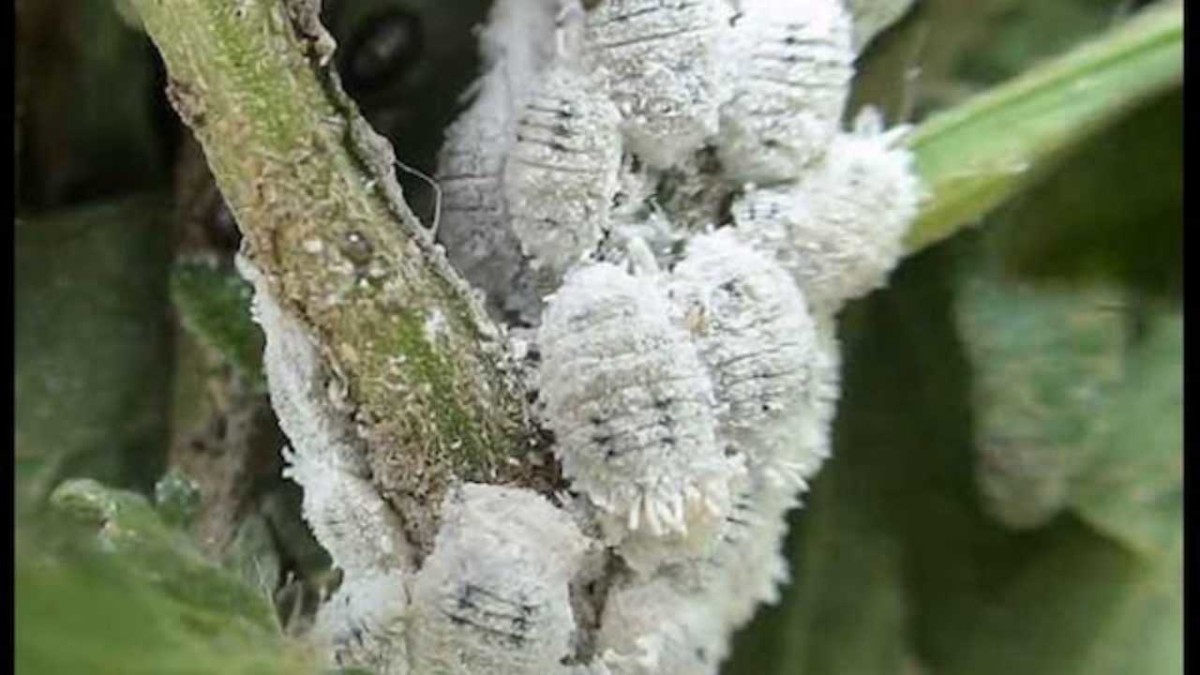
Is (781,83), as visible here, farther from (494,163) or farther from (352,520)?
(352,520)

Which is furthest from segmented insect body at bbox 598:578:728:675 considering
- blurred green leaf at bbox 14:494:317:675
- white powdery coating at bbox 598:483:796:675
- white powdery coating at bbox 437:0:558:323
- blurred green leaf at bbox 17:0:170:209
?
blurred green leaf at bbox 17:0:170:209

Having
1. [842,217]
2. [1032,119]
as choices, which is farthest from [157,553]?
[1032,119]

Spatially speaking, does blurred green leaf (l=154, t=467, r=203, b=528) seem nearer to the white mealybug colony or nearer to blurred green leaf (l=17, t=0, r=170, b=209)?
the white mealybug colony

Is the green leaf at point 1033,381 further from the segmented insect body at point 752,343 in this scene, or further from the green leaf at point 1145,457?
the segmented insect body at point 752,343

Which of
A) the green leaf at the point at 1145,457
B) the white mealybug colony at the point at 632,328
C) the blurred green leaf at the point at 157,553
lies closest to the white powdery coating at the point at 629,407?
the white mealybug colony at the point at 632,328

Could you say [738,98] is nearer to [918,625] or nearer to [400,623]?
[400,623]

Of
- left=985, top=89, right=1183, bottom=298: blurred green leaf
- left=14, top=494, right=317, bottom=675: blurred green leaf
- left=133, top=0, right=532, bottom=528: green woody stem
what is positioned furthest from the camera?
left=985, top=89, right=1183, bottom=298: blurred green leaf

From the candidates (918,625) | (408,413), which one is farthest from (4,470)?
(918,625)
